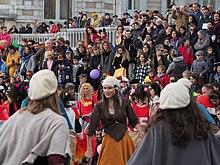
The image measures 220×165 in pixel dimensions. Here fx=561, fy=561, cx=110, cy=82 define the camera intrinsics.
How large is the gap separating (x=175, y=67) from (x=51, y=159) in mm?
9796

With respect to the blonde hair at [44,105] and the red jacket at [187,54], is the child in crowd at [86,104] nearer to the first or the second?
the red jacket at [187,54]

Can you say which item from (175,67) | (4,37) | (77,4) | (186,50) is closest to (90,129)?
(175,67)

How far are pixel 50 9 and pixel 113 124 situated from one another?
24.0 metres

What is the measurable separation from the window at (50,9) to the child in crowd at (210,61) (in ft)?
58.2

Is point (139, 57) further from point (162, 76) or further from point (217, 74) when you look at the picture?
point (217, 74)

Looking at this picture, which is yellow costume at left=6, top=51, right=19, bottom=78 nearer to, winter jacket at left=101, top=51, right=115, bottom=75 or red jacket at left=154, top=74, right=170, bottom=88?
winter jacket at left=101, top=51, right=115, bottom=75

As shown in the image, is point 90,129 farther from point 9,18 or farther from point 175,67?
point 9,18

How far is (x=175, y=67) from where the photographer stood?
1407 cm

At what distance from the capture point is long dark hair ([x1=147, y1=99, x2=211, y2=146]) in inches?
181

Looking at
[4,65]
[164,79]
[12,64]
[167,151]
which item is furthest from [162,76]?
[167,151]

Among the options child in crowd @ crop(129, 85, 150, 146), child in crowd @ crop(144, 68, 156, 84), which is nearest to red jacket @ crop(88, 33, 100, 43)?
child in crowd @ crop(144, 68, 156, 84)

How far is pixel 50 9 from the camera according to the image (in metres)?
31.0

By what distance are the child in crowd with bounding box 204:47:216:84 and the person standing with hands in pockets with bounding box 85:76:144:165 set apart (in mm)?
6478

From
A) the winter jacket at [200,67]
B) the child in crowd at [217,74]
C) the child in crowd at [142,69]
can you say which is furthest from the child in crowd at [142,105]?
the child in crowd at [142,69]
